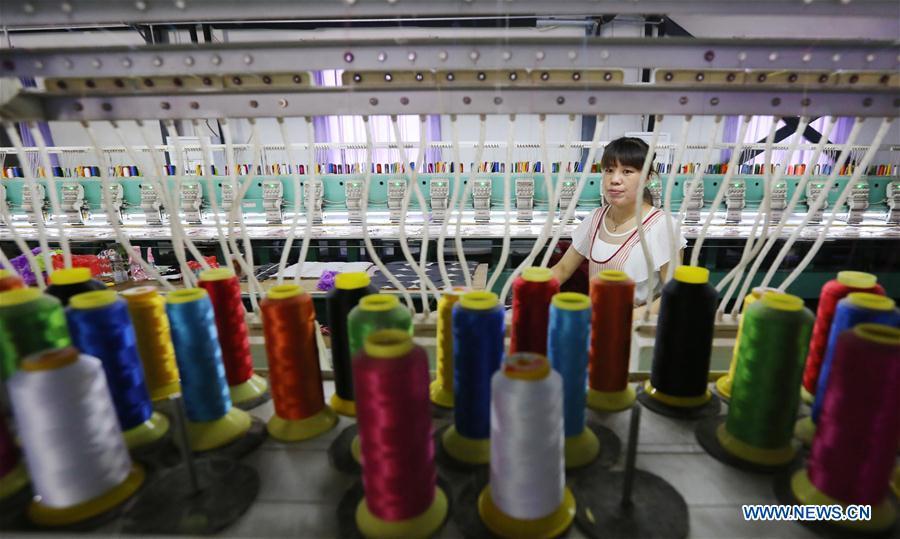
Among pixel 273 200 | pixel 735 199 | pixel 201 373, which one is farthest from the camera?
pixel 273 200

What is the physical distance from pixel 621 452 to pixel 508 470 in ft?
0.88

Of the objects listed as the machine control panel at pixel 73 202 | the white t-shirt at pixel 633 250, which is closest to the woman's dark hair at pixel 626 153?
the white t-shirt at pixel 633 250

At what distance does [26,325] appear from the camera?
0.64 metres

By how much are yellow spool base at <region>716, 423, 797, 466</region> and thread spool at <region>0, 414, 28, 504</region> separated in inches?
41.7

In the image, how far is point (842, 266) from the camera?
3553mm

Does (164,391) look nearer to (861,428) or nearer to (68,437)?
(68,437)

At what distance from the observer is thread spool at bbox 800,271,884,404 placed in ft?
2.48

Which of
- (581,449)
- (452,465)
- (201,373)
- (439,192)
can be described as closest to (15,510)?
(201,373)

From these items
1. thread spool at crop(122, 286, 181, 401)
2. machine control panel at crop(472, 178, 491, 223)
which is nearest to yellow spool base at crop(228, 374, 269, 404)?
thread spool at crop(122, 286, 181, 401)

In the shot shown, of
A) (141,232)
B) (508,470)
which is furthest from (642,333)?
(141,232)

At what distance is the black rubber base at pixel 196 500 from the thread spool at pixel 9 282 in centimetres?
46

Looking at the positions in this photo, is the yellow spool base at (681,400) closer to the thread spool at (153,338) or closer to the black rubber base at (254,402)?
the black rubber base at (254,402)

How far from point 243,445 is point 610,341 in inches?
25.9

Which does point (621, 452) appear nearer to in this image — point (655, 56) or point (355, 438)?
point (355, 438)
